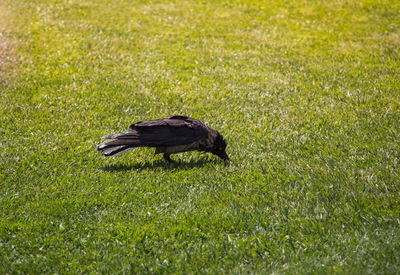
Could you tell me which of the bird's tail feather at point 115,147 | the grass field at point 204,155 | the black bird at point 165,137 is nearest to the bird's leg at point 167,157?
the black bird at point 165,137

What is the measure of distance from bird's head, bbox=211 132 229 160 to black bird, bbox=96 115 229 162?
56 mm

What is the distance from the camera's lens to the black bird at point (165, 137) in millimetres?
5734

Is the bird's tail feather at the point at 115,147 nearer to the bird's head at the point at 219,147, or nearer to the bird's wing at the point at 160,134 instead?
the bird's wing at the point at 160,134

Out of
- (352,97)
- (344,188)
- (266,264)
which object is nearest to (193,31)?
(352,97)

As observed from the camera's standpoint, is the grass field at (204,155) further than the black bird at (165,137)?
No

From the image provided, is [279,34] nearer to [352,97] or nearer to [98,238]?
[352,97]

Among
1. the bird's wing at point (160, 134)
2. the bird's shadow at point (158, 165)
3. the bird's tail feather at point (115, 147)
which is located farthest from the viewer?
the bird's shadow at point (158, 165)

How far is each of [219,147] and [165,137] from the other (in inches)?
31.2

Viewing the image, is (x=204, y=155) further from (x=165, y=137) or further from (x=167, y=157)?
(x=165, y=137)

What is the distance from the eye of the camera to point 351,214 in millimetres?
4707

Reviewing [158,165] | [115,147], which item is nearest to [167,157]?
[158,165]

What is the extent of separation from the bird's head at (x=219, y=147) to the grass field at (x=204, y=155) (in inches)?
5.8

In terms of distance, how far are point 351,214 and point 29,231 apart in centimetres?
331

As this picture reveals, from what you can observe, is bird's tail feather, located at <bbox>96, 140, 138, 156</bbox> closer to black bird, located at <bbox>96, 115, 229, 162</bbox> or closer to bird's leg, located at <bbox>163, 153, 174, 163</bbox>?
black bird, located at <bbox>96, 115, 229, 162</bbox>
